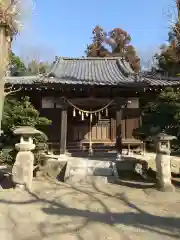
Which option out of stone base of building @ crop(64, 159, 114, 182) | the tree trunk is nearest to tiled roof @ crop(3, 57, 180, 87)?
stone base of building @ crop(64, 159, 114, 182)

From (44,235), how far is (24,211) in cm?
136

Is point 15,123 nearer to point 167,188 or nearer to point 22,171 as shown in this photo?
point 22,171

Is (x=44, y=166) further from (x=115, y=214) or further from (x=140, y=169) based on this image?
(x=115, y=214)

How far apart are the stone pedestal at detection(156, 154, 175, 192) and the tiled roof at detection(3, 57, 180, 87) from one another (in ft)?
15.3

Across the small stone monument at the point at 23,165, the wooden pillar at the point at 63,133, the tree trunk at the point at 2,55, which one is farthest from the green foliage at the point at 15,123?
the tree trunk at the point at 2,55

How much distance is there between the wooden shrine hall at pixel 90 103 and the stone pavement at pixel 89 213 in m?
4.37

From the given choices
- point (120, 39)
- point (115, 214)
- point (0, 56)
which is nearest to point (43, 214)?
point (115, 214)

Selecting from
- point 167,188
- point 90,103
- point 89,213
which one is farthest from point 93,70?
point 89,213

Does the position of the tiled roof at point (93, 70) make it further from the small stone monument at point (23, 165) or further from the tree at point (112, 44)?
the tree at point (112, 44)

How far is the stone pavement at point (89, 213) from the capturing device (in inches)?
150

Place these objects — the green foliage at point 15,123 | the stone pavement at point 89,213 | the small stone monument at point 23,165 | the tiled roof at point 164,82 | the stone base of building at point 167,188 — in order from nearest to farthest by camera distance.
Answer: the stone pavement at point 89,213
the stone base of building at point 167,188
the small stone monument at point 23,165
the green foliage at point 15,123
the tiled roof at point 164,82

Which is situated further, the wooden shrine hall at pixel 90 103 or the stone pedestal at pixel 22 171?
the wooden shrine hall at pixel 90 103

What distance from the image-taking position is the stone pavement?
3.80 m

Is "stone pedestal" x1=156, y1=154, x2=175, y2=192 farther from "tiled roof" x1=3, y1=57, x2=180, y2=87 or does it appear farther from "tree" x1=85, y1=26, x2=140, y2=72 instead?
"tree" x1=85, y1=26, x2=140, y2=72
